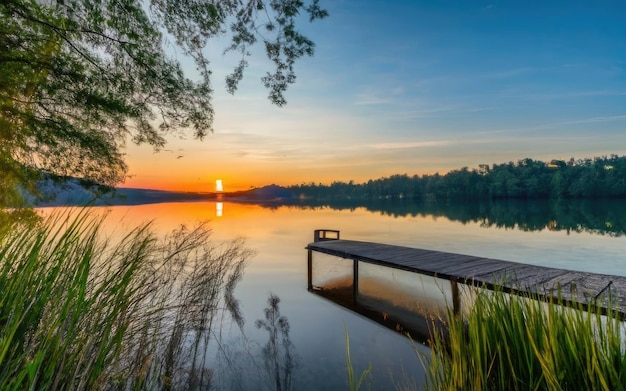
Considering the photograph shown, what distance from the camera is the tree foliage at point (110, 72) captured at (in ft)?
24.7

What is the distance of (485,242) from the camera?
27953 millimetres

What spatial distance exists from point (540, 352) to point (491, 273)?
688 centimetres

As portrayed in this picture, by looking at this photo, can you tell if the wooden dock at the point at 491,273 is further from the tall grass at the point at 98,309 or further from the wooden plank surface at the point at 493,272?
the tall grass at the point at 98,309

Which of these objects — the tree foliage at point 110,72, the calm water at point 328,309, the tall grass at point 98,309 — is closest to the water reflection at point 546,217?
the calm water at point 328,309

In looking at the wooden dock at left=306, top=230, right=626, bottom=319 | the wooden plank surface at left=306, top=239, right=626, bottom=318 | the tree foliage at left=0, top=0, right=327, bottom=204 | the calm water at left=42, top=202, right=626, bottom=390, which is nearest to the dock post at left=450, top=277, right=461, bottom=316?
the wooden dock at left=306, top=230, right=626, bottom=319

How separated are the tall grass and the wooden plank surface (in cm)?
460

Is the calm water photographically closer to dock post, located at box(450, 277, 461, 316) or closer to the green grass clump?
the green grass clump

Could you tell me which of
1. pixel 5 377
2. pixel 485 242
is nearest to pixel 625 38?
pixel 485 242

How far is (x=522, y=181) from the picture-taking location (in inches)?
3804

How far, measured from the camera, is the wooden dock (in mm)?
6637

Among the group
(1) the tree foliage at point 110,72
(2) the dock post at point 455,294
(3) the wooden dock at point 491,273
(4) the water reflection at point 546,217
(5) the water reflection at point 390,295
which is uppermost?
(1) the tree foliage at point 110,72

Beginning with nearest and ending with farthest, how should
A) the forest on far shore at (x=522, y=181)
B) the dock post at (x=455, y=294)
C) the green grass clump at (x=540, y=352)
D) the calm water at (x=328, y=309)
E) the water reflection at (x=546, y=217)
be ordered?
the green grass clump at (x=540, y=352)
the calm water at (x=328, y=309)
the dock post at (x=455, y=294)
the water reflection at (x=546, y=217)
the forest on far shore at (x=522, y=181)

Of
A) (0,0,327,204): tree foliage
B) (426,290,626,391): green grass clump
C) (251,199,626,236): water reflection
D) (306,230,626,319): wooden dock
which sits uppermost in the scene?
(0,0,327,204): tree foliage

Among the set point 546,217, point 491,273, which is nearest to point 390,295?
point 491,273
